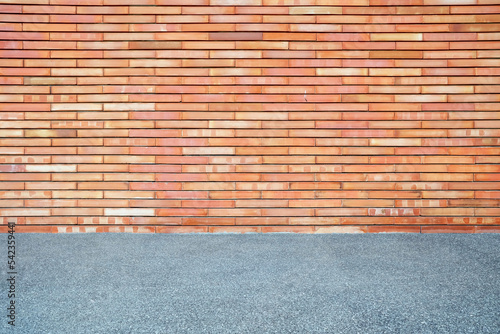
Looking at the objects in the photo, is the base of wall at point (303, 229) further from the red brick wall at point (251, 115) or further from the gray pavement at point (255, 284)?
the gray pavement at point (255, 284)

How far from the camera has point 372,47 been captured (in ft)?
12.4

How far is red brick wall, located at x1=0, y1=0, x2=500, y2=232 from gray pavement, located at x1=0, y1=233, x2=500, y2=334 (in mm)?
336

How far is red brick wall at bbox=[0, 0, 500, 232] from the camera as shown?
3.75 meters

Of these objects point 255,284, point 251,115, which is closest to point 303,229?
point 251,115

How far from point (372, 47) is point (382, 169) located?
1291 mm

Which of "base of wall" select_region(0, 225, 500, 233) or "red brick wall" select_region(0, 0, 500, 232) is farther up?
"red brick wall" select_region(0, 0, 500, 232)

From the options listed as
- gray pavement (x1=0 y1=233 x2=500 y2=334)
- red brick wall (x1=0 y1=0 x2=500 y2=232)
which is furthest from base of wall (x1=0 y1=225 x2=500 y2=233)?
gray pavement (x1=0 y1=233 x2=500 y2=334)

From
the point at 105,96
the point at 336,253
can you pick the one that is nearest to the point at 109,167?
the point at 105,96

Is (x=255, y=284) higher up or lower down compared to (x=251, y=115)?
lower down

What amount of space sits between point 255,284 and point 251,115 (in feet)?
6.22

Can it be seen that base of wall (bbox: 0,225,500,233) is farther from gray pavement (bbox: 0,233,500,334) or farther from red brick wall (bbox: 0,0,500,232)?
gray pavement (bbox: 0,233,500,334)

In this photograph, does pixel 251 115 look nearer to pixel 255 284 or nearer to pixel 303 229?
pixel 303 229

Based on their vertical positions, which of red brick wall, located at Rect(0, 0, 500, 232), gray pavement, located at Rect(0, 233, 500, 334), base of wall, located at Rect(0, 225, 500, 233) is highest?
red brick wall, located at Rect(0, 0, 500, 232)

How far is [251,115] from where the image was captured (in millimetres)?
3805
